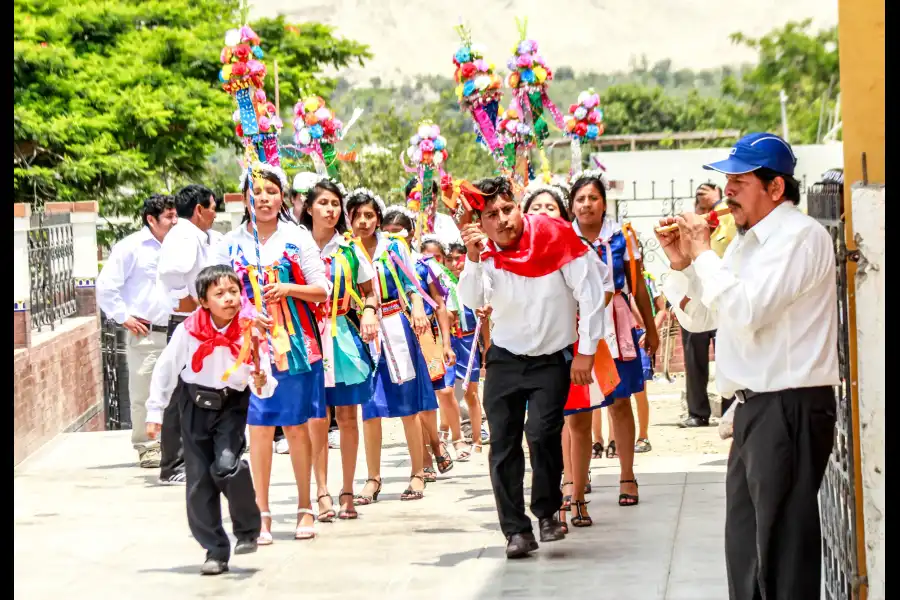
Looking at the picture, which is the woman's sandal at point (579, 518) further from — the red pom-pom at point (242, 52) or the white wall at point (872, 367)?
the white wall at point (872, 367)

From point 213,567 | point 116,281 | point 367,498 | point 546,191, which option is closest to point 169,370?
point 213,567

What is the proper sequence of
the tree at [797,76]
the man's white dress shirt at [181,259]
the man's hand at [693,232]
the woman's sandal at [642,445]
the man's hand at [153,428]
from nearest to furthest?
the man's hand at [693,232] < the man's hand at [153,428] < the man's white dress shirt at [181,259] < the woman's sandal at [642,445] < the tree at [797,76]

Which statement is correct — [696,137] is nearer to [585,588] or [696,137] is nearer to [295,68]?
[295,68]

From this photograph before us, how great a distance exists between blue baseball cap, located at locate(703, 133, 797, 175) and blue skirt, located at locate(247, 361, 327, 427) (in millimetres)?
3341

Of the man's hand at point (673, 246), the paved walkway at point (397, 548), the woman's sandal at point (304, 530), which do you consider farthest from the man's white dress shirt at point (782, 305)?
the woman's sandal at point (304, 530)

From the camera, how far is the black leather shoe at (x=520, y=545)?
22.9 ft

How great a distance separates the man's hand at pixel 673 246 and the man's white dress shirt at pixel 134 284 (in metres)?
5.79

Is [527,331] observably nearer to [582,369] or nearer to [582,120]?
[582,369]

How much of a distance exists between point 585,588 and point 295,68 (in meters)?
33.0

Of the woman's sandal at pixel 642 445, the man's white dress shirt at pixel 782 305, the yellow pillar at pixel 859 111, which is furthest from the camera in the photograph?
the woman's sandal at pixel 642 445

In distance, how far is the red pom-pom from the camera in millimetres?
7920

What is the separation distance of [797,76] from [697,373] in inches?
2357

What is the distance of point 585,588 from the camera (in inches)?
252
